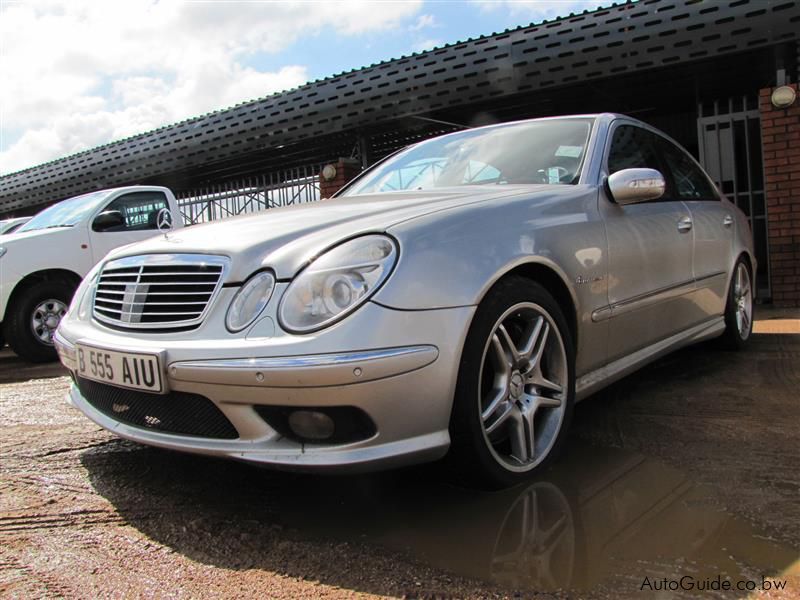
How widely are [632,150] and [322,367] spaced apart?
7.49 feet

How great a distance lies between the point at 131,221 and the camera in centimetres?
682

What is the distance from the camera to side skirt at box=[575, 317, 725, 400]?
268cm

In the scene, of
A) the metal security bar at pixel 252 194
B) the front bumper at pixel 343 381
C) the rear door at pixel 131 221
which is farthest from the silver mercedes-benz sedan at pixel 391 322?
the metal security bar at pixel 252 194

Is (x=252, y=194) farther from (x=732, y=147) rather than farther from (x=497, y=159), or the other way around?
(x=497, y=159)

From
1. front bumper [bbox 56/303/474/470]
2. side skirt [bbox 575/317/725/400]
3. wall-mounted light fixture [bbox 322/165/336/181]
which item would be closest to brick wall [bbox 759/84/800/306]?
side skirt [bbox 575/317/725/400]

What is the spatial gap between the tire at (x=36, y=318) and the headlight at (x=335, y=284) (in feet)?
16.3

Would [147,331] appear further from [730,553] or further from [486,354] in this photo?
[730,553]

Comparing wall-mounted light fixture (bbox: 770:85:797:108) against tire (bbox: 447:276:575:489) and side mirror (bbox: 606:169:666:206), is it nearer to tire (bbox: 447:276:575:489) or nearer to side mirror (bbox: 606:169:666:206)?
side mirror (bbox: 606:169:666:206)

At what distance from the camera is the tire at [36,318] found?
19.6ft

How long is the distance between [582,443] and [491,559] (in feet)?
3.41

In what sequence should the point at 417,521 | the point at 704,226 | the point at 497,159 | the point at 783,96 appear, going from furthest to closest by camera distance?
the point at 783,96, the point at 704,226, the point at 497,159, the point at 417,521

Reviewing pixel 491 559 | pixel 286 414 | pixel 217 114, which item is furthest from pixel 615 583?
pixel 217 114

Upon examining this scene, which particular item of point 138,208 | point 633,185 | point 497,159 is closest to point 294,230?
point 497,159

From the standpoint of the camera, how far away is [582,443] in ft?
8.95
